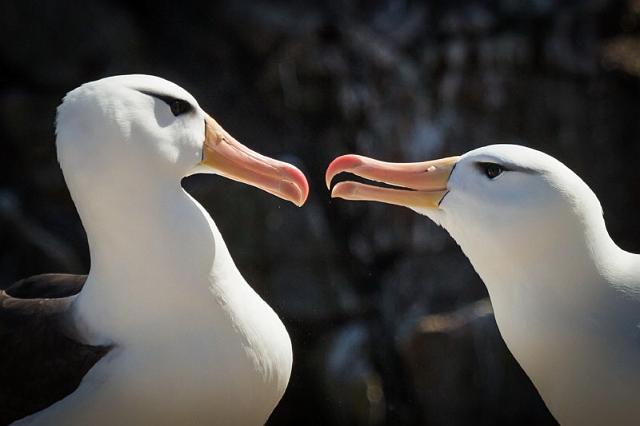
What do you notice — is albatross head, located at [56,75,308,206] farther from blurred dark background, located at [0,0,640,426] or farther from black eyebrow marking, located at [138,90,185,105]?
blurred dark background, located at [0,0,640,426]

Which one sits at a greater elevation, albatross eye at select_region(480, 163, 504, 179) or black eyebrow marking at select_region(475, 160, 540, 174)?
black eyebrow marking at select_region(475, 160, 540, 174)

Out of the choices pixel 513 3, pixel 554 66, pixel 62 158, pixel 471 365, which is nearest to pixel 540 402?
pixel 471 365

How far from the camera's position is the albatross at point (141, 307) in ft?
10.8

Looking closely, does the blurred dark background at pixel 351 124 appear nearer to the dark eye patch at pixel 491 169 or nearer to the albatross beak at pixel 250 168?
the albatross beak at pixel 250 168

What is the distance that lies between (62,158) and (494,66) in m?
3.69

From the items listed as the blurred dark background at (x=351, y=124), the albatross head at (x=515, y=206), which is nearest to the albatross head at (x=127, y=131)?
the albatross head at (x=515, y=206)

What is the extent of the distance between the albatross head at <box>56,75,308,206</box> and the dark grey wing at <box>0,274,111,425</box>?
51 centimetres

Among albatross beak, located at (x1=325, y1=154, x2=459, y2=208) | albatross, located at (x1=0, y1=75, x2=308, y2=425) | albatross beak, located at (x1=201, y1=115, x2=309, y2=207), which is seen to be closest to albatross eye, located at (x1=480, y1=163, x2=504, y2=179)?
albatross beak, located at (x1=325, y1=154, x2=459, y2=208)

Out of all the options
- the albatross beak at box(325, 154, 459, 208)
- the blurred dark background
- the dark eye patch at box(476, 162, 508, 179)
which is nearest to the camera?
the dark eye patch at box(476, 162, 508, 179)

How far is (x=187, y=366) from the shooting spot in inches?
131

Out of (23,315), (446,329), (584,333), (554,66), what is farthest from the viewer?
(554,66)

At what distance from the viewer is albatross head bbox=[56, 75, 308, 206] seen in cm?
329

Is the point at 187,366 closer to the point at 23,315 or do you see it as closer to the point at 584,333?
the point at 23,315

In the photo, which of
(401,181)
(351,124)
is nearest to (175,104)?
(401,181)
